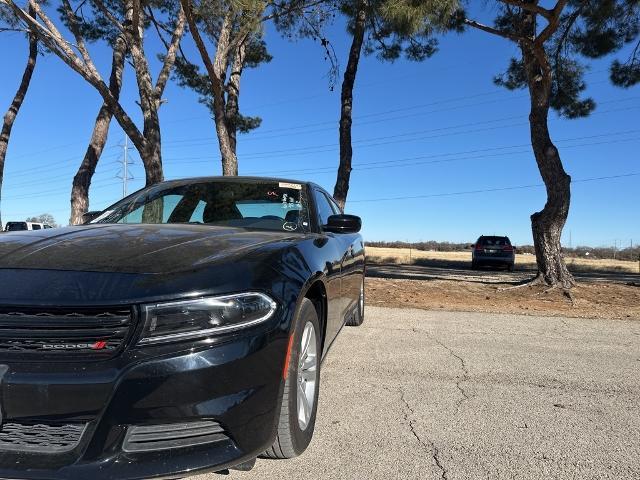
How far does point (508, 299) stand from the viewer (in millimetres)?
9195

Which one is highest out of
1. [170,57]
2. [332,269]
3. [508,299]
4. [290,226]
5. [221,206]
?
[170,57]

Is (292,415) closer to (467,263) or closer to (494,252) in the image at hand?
(494,252)

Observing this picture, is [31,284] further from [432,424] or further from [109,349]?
[432,424]

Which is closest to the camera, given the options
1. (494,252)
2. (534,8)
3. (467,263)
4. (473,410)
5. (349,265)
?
(473,410)

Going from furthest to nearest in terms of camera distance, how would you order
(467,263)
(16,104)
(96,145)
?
1. (467,263)
2. (16,104)
3. (96,145)

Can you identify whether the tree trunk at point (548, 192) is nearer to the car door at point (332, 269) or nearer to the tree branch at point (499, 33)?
the tree branch at point (499, 33)

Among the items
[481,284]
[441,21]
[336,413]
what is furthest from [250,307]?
[481,284]

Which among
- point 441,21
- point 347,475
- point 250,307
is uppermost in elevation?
point 441,21

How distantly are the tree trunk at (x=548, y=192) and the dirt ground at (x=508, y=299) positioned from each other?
47 centimetres

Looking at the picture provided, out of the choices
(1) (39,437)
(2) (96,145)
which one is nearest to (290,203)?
(1) (39,437)

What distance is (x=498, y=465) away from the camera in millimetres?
2574

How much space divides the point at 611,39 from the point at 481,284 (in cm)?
658

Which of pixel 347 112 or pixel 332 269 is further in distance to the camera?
pixel 347 112

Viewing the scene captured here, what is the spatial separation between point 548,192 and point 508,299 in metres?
2.58
